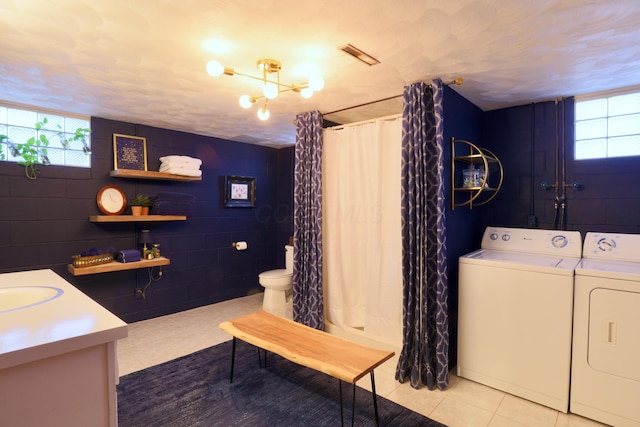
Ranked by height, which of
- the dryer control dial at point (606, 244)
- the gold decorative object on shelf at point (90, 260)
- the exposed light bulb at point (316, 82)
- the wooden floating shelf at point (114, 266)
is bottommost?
the wooden floating shelf at point (114, 266)

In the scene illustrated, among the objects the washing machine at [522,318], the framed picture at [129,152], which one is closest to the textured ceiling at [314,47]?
Result: the framed picture at [129,152]

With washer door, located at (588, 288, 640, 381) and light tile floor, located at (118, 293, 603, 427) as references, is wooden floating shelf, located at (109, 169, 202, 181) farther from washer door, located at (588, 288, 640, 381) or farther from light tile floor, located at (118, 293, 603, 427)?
washer door, located at (588, 288, 640, 381)

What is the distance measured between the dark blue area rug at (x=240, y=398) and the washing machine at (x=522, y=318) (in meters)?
0.70

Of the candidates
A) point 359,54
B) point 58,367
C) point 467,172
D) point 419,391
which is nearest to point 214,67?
point 359,54

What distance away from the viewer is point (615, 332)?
1924 millimetres

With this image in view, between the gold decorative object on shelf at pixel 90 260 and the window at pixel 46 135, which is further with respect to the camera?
the gold decorative object on shelf at pixel 90 260

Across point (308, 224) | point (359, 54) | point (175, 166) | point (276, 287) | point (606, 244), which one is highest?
point (359, 54)

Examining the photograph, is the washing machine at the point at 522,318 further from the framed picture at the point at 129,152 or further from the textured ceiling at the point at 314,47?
the framed picture at the point at 129,152

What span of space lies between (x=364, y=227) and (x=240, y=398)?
162 cm

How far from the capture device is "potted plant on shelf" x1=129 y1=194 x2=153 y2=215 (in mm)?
3352

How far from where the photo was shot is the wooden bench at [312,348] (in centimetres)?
171

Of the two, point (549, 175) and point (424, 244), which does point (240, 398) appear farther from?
point (549, 175)

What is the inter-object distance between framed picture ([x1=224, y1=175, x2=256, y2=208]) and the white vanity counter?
314 centimetres

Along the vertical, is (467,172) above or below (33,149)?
below
